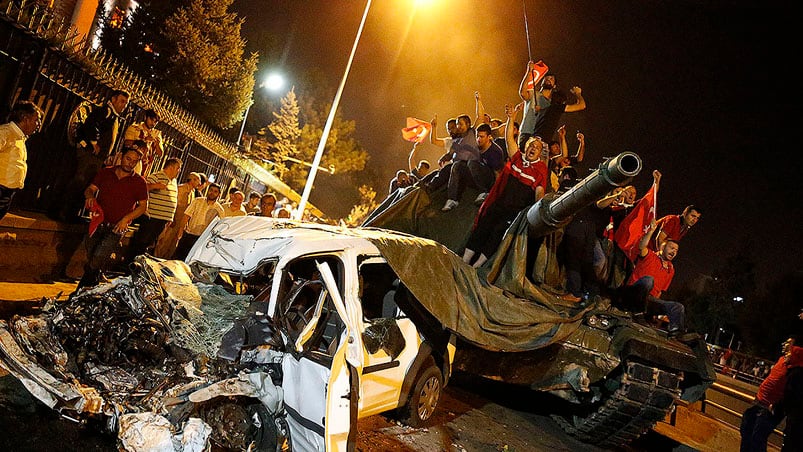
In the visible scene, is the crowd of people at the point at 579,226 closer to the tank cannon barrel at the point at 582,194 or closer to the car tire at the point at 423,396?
the tank cannon barrel at the point at 582,194

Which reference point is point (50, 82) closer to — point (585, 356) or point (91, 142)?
point (91, 142)

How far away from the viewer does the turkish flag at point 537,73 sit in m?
11.4

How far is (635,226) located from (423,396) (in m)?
4.78

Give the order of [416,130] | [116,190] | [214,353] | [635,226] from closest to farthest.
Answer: [214,353] → [116,190] → [635,226] → [416,130]

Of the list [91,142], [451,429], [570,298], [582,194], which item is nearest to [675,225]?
[570,298]

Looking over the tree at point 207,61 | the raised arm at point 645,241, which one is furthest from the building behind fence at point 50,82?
the tree at point 207,61

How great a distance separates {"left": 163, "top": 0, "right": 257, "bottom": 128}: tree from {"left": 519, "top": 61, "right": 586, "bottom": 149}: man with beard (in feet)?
46.1

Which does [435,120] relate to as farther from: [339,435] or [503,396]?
[339,435]

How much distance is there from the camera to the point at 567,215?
5945mm

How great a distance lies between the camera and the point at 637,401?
6098 millimetres

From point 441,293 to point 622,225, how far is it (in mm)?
4360

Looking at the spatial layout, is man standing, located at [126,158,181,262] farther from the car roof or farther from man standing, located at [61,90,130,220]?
the car roof

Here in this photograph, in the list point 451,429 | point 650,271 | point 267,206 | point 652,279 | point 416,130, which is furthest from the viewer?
point 416,130

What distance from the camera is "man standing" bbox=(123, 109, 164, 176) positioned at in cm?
754
